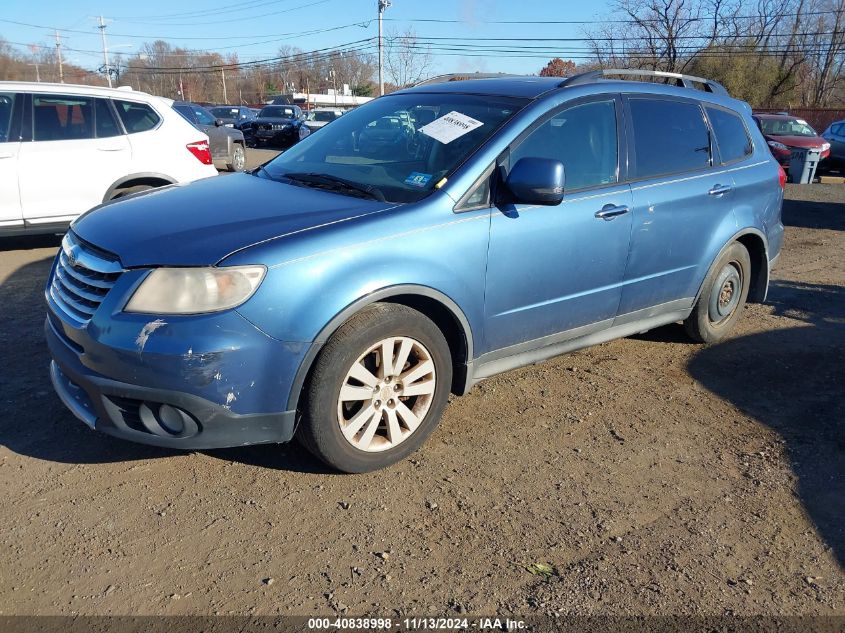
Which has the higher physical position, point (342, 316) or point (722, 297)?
point (342, 316)

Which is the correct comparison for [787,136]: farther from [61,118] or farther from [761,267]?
[61,118]

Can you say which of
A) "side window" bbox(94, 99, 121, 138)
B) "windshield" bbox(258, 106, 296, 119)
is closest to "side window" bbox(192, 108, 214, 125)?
"side window" bbox(94, 99, 121, 138)

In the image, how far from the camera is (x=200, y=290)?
2.77 metres

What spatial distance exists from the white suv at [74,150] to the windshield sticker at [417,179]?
4769 millimetres

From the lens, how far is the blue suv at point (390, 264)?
9.21ft

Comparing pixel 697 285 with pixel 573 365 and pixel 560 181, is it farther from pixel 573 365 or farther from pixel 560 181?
pixel 560 181

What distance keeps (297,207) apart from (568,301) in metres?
1.60

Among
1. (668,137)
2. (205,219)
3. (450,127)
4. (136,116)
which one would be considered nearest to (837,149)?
(668,137)

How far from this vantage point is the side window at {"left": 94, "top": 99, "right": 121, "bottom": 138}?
7.25 meters

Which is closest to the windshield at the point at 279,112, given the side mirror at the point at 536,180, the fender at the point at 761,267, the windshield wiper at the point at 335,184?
the fender at the point at 761,267

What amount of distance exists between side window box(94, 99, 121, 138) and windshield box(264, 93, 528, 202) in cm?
376

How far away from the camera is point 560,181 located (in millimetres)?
3393

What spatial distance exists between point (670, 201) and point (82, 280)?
3.35 meters

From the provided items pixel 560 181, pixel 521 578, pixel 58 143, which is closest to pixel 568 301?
pixel 560 181
